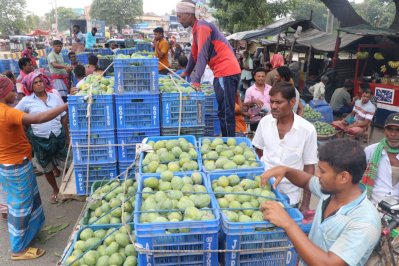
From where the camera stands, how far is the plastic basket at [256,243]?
1959mm

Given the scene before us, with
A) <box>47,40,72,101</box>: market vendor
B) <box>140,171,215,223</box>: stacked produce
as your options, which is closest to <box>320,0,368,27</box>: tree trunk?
<box>47,40,72,101</box>: market vendor

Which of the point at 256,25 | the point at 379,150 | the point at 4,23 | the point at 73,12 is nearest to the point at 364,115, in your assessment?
the point at 379,150

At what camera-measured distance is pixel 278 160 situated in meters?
3.15

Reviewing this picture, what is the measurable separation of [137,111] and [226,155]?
4.77 ft

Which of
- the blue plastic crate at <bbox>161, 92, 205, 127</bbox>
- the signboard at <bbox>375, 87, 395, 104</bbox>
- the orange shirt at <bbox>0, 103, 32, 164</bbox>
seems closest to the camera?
the orange shirt at <bbox>0, 103, 32, 164</bbox>

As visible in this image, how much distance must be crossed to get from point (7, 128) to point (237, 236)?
2.99m

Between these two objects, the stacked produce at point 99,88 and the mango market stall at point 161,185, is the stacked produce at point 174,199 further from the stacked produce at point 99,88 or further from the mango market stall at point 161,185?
the stacked produce at point 99,88

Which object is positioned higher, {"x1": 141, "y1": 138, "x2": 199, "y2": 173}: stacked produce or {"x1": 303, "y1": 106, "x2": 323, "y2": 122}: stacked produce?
{"x1": 141, "y1": 138, "x2": 199, "y2": 173}: stacked produce

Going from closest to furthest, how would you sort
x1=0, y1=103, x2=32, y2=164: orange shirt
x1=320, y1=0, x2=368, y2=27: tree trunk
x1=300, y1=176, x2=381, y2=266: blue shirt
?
x1=300, y1=176, x2=381, y2=266: blue shirt, x1=0, y1=103, x2=32, y2=164: orange shirt, x1=320, y1=0, x2=368, y2=27: tree trunk

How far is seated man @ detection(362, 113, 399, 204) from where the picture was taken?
3.04 meters

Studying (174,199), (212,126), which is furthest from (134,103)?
(174,199)

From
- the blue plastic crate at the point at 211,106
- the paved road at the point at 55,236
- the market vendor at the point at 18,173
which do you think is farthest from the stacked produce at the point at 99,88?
the paved road at the point at 55,236

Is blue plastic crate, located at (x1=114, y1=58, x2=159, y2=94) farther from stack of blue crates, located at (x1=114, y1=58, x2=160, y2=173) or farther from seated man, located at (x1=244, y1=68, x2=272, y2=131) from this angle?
seated man, located at (x1=244, y1=68, x2=272, y2=131)

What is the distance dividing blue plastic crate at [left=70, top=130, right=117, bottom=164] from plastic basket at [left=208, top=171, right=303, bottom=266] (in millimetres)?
2364
